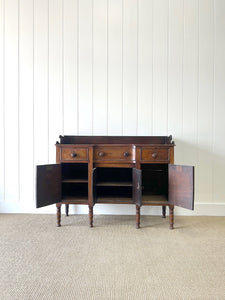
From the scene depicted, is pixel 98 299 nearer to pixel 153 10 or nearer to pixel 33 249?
pixel 33 249

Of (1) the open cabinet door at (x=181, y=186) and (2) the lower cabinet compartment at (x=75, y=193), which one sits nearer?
(1) the open cabinet door at (x=181, y=186)

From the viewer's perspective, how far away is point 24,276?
129 cm

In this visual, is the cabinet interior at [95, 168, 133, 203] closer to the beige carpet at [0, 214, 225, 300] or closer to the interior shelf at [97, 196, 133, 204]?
the interior shelf at [97, 196, 133, 204]

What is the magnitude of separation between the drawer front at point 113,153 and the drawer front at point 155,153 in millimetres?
121

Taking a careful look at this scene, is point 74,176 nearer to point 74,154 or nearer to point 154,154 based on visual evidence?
point 74,154

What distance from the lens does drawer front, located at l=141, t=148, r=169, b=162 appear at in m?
2.04

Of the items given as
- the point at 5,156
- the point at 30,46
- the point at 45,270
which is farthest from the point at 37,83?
the point at 45,270

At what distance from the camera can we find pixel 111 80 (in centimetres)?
252

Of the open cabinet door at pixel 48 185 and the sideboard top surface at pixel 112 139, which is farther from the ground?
the sideboard top surface at pixel 112 139

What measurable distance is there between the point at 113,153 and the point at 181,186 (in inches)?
28.4

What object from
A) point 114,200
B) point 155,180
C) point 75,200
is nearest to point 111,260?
point 114,200

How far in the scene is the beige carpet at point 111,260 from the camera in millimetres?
1159

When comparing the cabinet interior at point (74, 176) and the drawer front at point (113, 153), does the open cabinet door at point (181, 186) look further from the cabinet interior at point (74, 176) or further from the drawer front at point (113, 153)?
the cabinet interior at point (74, 176)

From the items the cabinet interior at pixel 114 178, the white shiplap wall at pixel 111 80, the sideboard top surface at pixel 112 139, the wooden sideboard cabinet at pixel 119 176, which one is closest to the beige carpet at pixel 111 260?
the wooden sideboard cabinet at pixel 119 176
